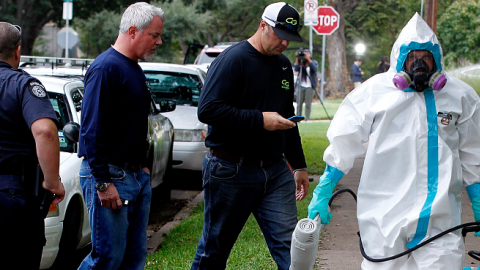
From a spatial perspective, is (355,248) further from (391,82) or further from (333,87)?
(333,87)

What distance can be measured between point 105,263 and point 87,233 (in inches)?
72.3

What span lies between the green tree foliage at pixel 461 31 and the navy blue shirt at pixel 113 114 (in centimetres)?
2682

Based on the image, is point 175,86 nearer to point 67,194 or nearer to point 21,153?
Answer: point 67,194

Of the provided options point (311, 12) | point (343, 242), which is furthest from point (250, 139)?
point (311, 12)

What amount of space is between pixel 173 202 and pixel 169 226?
4.93 ft

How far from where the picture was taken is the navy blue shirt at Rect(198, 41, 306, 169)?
11.7 ft

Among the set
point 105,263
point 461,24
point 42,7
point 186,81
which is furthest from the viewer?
point 461,24

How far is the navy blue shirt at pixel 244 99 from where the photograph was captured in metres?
3.57

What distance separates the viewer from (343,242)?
589cm

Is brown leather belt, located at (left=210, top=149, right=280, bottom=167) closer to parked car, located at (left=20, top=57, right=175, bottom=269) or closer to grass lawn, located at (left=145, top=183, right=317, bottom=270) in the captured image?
parked car, located at (left=20, top=57, right=175, bottom=269)

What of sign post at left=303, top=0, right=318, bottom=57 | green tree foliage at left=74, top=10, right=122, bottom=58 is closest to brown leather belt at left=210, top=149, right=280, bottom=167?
sign post at left=303, top=0, right=318, bottom=57

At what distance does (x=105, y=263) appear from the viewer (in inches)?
141

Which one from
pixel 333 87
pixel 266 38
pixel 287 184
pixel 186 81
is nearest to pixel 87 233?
pixel 287 184

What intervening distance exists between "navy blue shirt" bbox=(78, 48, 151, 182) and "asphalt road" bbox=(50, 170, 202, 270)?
233cm
